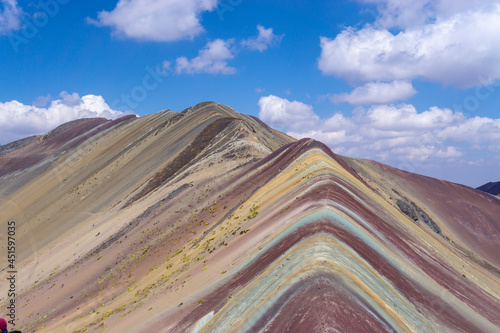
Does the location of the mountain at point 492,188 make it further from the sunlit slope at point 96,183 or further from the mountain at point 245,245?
the sunlit slope at point 96,183

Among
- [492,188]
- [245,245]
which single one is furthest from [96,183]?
[492,188]

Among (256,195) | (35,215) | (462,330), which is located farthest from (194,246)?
(35,215)

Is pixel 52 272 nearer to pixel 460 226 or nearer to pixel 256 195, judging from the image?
pixel 256 195

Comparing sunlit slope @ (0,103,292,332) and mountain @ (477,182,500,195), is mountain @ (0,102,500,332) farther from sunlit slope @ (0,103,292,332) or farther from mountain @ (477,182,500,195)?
mountain @ (477,182,500,195)

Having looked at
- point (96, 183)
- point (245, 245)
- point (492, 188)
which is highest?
point (96, 183)

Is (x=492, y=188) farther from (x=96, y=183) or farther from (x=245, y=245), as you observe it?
(x=245, y=245)

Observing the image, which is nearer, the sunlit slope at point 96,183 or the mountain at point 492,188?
the sunlit slope at point 96,183

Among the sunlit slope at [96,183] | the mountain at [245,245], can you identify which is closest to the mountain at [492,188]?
the mountain at [245,245]

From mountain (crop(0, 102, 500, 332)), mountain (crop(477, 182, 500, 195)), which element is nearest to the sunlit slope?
mountain (crop(0, 102, 500, 332))

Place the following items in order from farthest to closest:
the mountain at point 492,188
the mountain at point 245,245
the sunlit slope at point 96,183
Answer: the mountain at point 492,188 < the sunlit slope at point 96,183 < the mountain at point 245,245
